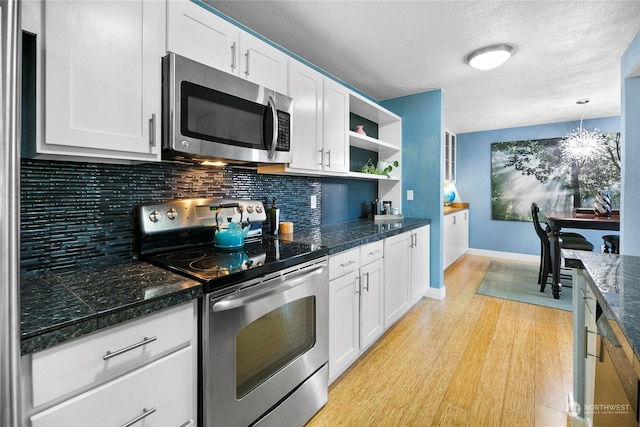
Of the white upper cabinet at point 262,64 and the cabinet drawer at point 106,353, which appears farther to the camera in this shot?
the white upper cabinet at point 262,64

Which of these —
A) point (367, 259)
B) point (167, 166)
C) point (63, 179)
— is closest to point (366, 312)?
point (367, 259)

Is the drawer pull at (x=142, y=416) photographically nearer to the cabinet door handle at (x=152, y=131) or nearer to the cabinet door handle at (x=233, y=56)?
the cabinet door handle at (x=152, y=131)

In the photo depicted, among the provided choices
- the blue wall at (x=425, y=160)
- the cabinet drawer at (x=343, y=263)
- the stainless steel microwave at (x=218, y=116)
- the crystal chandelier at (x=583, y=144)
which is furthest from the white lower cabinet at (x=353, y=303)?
the crystal chandelier at (x=583, y=144)

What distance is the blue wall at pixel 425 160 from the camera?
3.34m

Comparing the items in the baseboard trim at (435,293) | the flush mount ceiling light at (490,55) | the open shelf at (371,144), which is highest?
the flush mount ceiling light at (490,55)

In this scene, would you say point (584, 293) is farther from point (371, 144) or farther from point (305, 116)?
point (371, 144)

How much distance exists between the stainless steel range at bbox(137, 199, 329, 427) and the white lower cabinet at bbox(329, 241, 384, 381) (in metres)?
0.15

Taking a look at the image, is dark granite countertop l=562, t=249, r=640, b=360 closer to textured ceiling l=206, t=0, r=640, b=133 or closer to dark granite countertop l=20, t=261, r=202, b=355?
dark granite countertop l=20, t=261, r=202, b=355

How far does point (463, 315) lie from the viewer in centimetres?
296

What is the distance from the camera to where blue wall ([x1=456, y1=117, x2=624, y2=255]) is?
5219 millimetres

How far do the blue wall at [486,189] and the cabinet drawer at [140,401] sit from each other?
19.2 feet

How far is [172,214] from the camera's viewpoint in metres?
1.57

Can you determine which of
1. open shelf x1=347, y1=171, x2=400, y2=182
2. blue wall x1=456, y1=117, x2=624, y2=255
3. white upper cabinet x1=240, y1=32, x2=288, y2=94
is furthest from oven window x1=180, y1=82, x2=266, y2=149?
blue wall x1=456, y1=117, x2=624, y2=255

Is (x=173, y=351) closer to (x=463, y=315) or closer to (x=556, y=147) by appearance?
(x=463, y=315)
